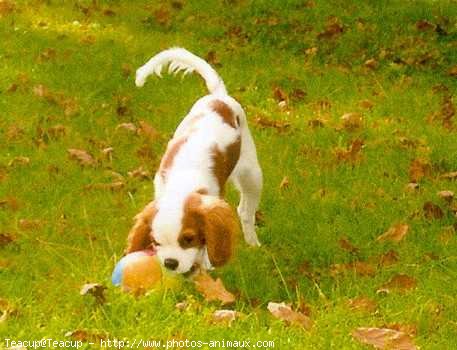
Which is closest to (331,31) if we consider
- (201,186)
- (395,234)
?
(395,234)

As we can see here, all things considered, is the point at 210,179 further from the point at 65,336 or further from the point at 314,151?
the point at 314,151

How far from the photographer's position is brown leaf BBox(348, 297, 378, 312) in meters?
4.55

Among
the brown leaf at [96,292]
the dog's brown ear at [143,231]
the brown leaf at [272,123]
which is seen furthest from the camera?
the brown leaf at [272,123]

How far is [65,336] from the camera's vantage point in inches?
158

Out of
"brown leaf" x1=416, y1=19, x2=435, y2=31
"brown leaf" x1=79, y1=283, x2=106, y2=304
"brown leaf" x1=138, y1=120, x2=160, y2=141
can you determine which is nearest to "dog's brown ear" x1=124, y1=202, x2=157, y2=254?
"brown leaf" x1=79, y1=283, x2=106, y2=304

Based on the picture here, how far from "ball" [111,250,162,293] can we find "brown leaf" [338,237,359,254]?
1393 millimetres

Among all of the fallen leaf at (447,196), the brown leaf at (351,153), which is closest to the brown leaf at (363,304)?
the fallen leaf at (447,196)

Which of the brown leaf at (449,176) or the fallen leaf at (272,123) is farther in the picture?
the fallen leaf at (272,123)

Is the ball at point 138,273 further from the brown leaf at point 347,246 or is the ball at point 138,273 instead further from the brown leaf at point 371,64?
the brown leaf at point 371,64

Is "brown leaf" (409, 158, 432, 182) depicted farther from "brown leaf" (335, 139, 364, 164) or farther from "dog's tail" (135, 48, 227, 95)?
"dog's tail" (135, 48, 227, 95)

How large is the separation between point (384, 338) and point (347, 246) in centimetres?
149

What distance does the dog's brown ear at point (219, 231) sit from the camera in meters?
4.57

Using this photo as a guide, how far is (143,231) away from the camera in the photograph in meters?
4.74

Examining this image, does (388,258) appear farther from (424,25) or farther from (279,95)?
(424,25)
